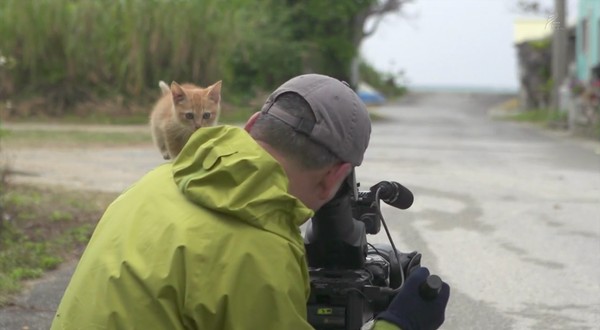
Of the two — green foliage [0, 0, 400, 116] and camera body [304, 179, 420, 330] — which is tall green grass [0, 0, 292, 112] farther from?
camera body [304, 179, 420, 330]

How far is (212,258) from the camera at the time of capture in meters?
2.01

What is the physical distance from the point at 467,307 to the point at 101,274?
4.52 metres

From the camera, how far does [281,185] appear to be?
6.84 ft

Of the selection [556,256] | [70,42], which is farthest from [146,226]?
[70,42]

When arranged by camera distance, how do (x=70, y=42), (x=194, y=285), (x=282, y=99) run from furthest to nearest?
1. (x=70, y=42)
2. (x=282, y=99)
3. (x=194, y=285)

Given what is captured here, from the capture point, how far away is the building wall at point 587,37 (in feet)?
98.3

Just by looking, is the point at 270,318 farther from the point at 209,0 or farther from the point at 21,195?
the point at 209,0

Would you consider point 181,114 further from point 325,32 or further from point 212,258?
point 325,32

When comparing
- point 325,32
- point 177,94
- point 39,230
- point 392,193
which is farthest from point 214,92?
point 325,32

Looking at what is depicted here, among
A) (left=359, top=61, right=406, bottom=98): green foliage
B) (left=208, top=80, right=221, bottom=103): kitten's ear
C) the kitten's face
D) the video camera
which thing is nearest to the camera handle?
the video camera

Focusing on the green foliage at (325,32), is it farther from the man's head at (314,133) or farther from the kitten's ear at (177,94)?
the man's head at (314,133)

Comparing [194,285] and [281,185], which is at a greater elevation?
[281,185]

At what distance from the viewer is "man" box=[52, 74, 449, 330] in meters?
2.01

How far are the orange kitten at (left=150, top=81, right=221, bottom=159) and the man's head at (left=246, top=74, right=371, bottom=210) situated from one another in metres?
6.01
